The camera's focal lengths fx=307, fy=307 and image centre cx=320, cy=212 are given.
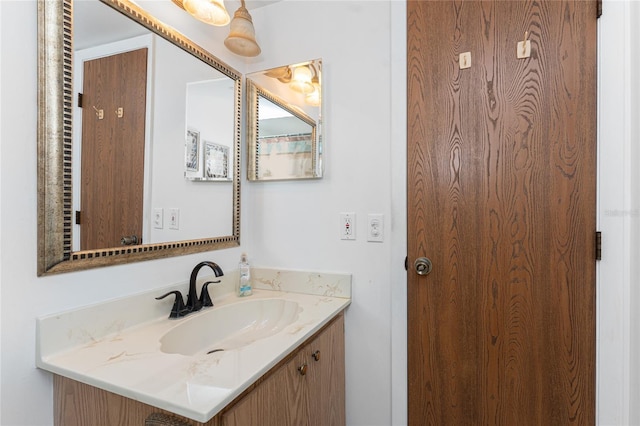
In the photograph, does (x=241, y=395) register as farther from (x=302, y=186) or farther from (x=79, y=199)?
(x=302, y=186)

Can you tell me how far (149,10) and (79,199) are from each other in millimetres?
702

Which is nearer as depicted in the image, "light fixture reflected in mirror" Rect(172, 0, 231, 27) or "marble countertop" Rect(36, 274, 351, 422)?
"marble countertop" Rect(36, 274, 351, 422)

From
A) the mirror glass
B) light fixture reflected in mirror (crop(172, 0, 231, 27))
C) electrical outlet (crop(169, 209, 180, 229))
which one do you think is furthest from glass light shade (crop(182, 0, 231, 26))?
electrical outlet (crop(169, 209, 180, 229))

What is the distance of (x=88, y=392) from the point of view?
78cm

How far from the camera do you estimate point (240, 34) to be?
1.28m

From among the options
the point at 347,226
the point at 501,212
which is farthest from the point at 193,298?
the point at 501,212

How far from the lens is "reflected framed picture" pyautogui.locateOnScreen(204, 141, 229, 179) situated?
135 centimetres

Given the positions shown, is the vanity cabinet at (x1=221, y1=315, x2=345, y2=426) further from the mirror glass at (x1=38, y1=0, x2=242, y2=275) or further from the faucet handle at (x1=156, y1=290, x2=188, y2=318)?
the mirror glass at (x1=38, y1=0, x2=242, y2=275)

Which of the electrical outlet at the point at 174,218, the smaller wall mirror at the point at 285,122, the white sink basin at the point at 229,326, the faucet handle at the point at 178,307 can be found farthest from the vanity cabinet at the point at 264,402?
the smaller wall mirror at the point at 285,122

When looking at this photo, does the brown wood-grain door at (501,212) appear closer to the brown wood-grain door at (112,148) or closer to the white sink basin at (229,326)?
the white sink basin at (229,326)

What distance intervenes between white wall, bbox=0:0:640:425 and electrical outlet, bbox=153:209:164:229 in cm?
13

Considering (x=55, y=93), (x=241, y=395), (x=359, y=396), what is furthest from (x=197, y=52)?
(x=359, y=396)

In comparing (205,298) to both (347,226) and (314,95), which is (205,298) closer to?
(347,226)

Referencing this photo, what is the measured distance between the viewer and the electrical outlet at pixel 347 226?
1386 millimetres
